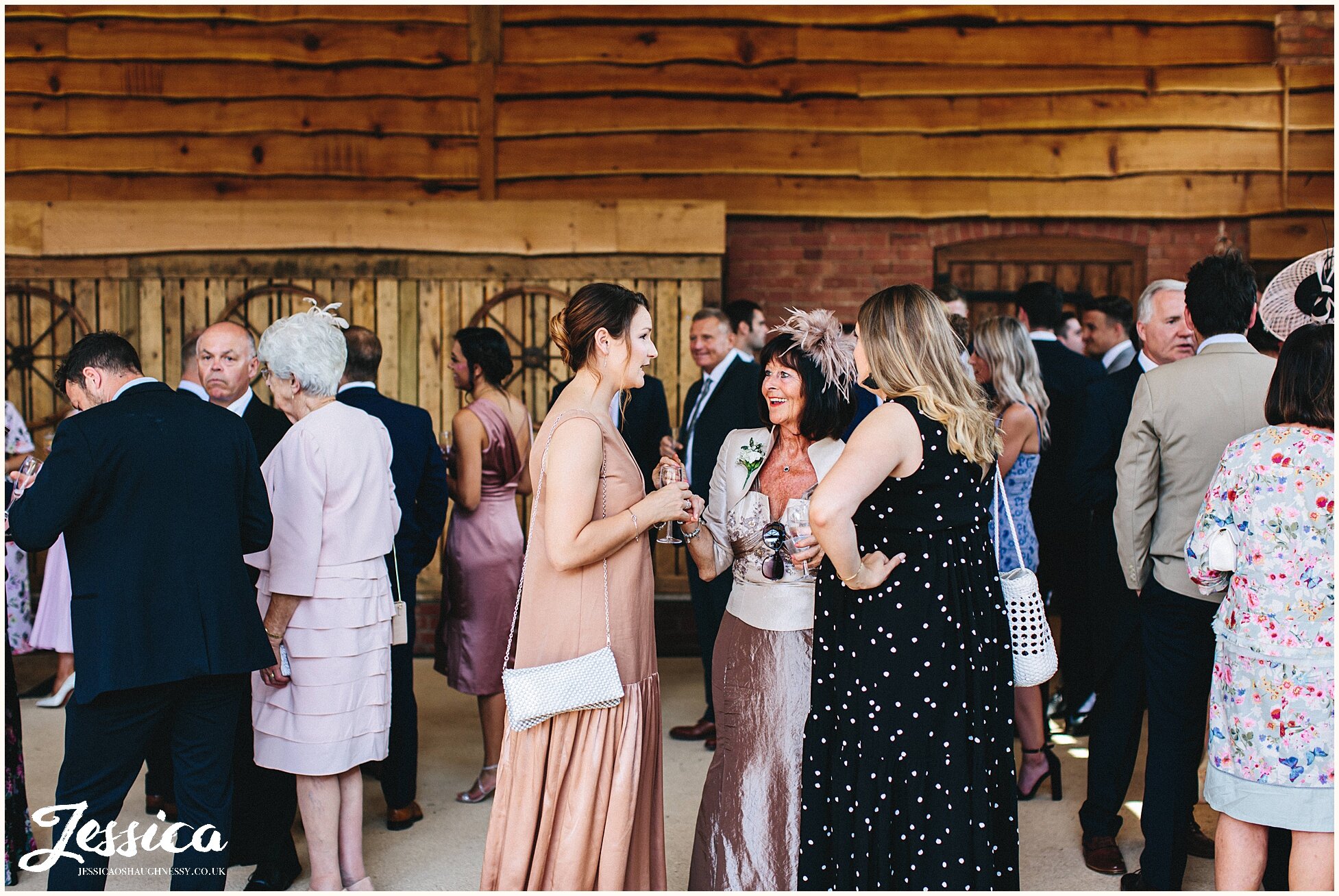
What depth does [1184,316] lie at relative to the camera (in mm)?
3650

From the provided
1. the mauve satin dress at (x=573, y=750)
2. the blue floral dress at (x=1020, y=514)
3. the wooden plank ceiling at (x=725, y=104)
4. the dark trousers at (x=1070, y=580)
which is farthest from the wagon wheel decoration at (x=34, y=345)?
the dark trousers at (x=1070, y=580)

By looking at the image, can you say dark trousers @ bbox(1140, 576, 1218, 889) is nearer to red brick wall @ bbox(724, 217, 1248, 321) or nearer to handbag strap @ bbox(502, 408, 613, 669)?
handbag strap @ bbox(502, 408, 613, 669)

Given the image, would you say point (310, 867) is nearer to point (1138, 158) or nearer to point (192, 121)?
point (192, 121)

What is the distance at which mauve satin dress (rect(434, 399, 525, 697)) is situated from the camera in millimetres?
4387

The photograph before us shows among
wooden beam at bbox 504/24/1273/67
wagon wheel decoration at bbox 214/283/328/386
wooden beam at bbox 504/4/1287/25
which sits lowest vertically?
wagon wheel decoration at bbox 214/283/328/386

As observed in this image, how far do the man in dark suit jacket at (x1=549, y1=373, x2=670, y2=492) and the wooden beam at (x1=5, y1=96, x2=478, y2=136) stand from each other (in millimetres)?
2560

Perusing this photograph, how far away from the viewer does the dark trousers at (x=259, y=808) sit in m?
3.61

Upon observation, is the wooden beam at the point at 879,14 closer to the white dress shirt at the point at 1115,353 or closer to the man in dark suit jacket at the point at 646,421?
the white dress shirt at the point at 1115,353

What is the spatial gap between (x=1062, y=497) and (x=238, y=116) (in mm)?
5358

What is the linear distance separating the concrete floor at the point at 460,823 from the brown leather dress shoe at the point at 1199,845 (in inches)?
1.3

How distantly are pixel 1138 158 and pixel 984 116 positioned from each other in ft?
3.26

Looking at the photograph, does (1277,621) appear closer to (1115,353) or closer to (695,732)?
(695,732)

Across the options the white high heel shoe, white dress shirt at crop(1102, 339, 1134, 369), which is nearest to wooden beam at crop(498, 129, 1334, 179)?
white dress shirt at crop(1102, 339, 1134, 369)

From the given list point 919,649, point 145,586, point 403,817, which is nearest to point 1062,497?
point 919,649
